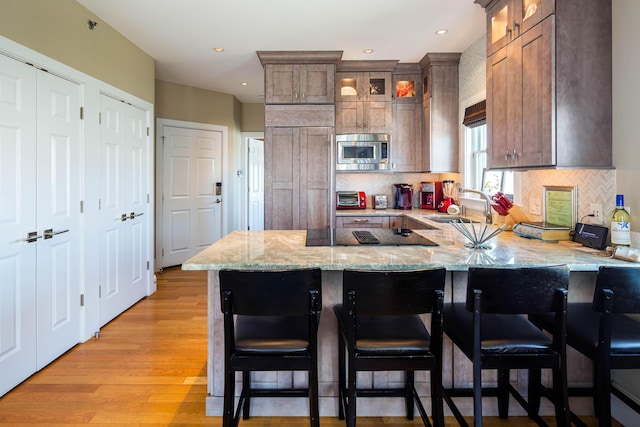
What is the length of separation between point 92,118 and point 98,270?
1308mm

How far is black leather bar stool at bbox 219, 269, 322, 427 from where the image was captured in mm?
1467

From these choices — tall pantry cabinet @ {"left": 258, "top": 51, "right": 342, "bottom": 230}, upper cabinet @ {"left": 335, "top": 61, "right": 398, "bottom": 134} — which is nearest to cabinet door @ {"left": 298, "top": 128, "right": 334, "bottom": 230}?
tall pantry cabinet @ {"left": 258, "top": 51, "right": 342, "bottom": 230}

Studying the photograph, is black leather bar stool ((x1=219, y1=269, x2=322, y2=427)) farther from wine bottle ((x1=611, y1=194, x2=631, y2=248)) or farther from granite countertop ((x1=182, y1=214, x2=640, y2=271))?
wine bottle ((x1=611, y1=194, x2=631, y2=248))

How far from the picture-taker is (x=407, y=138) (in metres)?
4.68

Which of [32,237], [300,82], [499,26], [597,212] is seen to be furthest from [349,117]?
[32,237]

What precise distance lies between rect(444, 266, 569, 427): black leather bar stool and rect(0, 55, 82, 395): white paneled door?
2.63m

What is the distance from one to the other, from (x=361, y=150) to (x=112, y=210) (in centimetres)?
278

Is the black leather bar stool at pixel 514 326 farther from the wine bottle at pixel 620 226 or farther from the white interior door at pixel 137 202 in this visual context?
the white interior door at pixel 137 202

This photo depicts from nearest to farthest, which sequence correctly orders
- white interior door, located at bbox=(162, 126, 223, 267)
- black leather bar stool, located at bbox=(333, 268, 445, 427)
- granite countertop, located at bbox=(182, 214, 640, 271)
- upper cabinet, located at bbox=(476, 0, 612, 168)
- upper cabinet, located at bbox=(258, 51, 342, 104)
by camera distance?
black leather bar stool, located at bbox=(333, 268, 445, 427)
granite countertop, located at bbox=(182, 214, 640, 271)
upper cabinet, located at bbox=(476, 0, 612, 168)
upper cabinet, located at bbox=(258, 51, 342, 104)
white interior door, located at bbox=(162, 126, 223, 267)

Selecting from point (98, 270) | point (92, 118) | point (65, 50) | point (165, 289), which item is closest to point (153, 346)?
point (98, 270)

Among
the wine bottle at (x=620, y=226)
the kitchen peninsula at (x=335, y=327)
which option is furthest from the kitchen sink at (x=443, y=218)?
the wine bottle at (x=620, y=226)

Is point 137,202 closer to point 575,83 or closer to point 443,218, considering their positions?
point 443,218

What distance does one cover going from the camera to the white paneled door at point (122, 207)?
3.34 meters

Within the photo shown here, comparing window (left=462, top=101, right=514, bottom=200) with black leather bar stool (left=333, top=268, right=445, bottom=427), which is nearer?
black leather bar stool (left=333, top=268, right=445, bottom=427)
